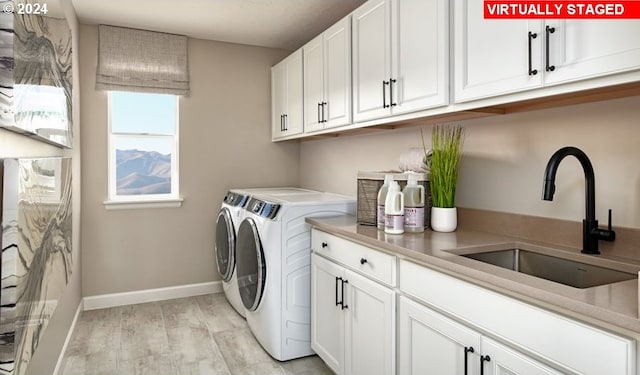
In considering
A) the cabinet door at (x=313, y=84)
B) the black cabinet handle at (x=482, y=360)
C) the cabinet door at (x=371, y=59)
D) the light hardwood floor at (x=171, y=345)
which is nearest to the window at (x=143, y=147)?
the light hardwood floor at (x=171, y=345)

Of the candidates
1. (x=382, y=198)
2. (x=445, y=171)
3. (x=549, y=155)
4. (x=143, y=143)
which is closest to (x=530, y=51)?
(x=549, y=155)

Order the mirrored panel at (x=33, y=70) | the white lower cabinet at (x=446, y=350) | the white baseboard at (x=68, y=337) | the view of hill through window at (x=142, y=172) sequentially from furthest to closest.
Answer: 1. the view of hill through window at (x=142, y=172)
2. the white baseboard at (x=68, y=337)
3. the white lower cabinet at (x=446, y=350)
4. the mirrored panel at (x=33, y=70)

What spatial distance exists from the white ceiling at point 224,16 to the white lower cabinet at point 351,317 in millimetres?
1664

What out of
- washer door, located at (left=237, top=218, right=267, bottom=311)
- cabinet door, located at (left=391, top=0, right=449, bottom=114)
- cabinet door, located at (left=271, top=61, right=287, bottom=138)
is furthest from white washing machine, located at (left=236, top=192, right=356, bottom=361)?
cabinet door, located at (left=271, top=61, right=287, bottom=138)

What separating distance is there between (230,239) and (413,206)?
170cm

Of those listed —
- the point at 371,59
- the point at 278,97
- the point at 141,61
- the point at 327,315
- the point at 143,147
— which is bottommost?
the point at 327,315

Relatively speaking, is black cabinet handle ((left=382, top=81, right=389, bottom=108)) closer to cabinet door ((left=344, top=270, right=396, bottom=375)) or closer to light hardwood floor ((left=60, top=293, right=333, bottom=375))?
cabinet door ((left=344, top=270, right=396, bottom=375))

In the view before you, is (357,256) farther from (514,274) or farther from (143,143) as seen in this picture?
(143,143)

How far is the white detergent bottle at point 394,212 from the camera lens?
1.98 m

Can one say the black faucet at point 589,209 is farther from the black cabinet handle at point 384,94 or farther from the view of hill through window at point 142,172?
the view of hill through window at point 142,172

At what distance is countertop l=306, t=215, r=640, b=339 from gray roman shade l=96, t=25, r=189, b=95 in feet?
7.30

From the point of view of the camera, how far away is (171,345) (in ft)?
9.14

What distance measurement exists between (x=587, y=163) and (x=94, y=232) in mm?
3495

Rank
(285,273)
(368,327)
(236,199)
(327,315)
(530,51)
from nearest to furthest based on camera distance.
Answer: (530,51)
(368,327)
(327,315)
(285,273)
(236,199)
